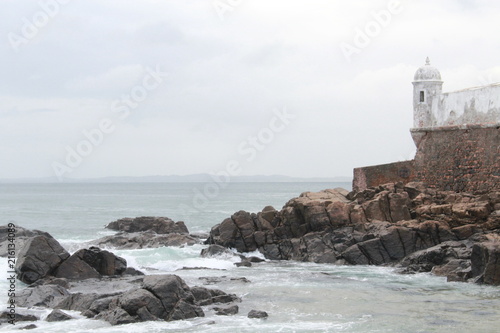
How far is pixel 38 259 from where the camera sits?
55.9ft

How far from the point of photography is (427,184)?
82.0ft

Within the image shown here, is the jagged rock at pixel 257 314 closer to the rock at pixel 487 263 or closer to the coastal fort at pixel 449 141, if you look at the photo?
the rock at pixel 487 263

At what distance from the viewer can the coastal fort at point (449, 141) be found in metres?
23.0

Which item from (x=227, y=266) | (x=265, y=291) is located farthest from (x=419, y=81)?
(x=265, y=291)

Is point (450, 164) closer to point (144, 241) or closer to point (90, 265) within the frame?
point (144, 241)

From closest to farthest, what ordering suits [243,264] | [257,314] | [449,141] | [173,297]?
1. [257,314]
2. [173,297]
3. [243,264]
4. [449,141]

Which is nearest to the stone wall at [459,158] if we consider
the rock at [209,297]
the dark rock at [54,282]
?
the rock at [209,297]

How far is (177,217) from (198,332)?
121 ft

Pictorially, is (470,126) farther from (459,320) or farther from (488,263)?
(459,320)

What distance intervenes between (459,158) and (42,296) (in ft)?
50.9

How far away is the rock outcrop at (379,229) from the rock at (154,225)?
541 centimetres

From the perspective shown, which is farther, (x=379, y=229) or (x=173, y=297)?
(x=379, y=229)

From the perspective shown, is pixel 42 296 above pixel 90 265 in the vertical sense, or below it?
below

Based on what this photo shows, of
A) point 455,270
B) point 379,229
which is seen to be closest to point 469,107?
point 379,229
